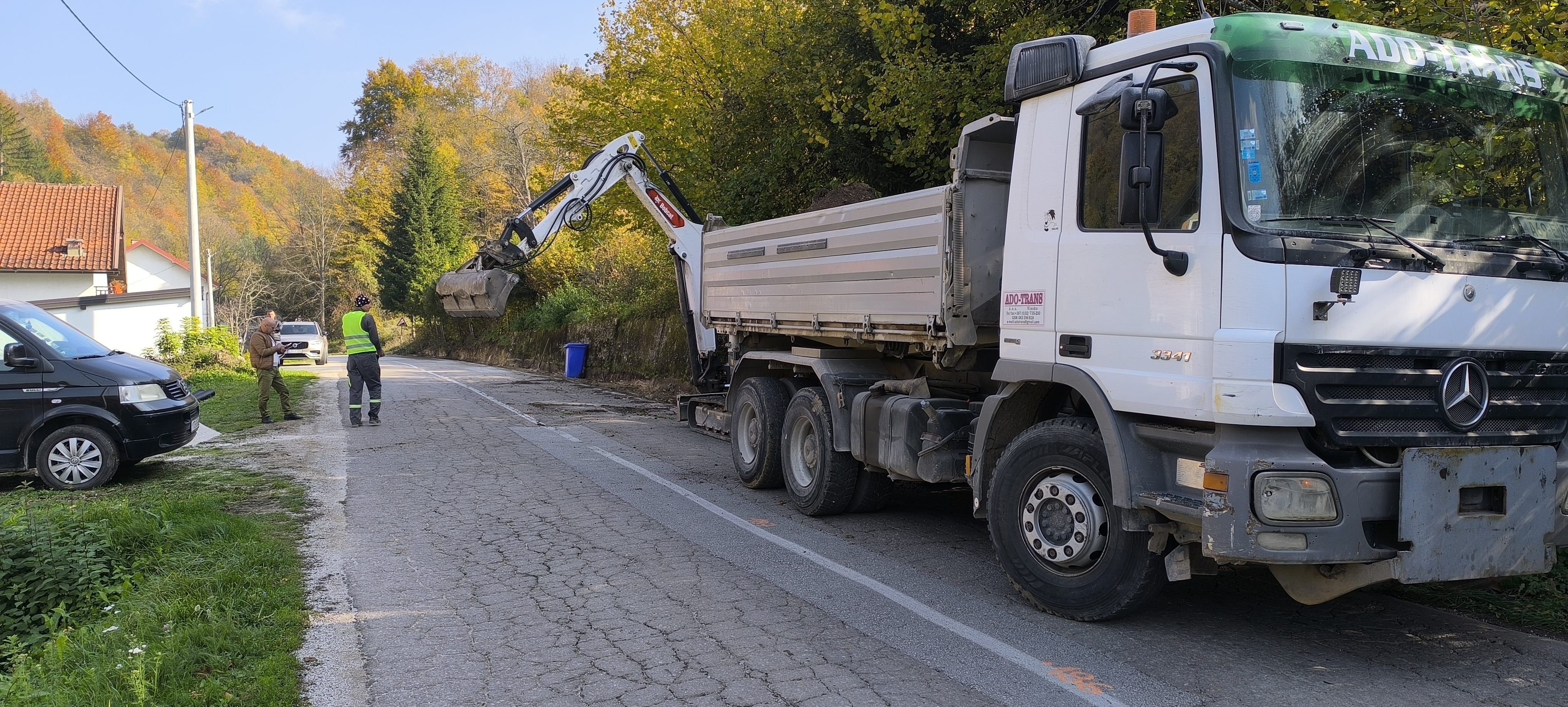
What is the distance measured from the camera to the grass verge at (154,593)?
4383 millimetres

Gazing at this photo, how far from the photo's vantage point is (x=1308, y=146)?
4.61 m

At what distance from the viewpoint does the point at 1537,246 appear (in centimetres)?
483

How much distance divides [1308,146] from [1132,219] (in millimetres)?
813

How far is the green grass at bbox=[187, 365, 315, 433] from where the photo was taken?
564 inches

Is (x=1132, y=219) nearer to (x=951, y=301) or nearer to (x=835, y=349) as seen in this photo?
(x=951, y=301)

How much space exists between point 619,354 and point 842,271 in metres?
17.3

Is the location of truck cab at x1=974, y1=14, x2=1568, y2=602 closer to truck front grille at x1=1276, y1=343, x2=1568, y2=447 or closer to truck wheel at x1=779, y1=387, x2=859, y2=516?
truck front grille at x1=1276, y1=343, x2=1568, y2=447

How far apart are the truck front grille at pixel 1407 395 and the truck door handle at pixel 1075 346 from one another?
1036 mm

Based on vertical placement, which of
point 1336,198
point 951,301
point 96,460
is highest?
point 1336,198

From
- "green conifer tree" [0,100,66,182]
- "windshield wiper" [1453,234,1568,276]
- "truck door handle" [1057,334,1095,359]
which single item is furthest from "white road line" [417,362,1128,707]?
"green conifer tree" [0,100,66,182]

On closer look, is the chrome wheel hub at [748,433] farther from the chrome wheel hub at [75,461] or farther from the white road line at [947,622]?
the chrome wheel hub at [75,461]

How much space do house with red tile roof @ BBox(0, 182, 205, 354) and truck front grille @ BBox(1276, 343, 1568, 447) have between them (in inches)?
1097

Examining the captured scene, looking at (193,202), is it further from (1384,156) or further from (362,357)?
(1384,156)

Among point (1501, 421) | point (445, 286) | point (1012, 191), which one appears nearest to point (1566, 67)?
point (1501, 421)
